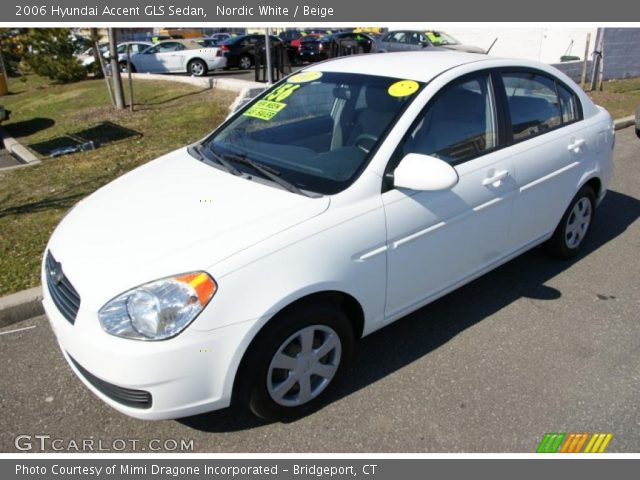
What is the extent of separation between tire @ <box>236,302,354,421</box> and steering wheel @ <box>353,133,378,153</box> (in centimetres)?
89

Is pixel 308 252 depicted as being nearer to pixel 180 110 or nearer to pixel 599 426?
pixel 599 426

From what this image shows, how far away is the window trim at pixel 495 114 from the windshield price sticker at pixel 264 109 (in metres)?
0.98

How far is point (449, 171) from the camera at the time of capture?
2.67 meters

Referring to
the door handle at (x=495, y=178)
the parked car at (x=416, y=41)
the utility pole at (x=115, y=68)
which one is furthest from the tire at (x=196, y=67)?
the door handle at (x=495, y=178)

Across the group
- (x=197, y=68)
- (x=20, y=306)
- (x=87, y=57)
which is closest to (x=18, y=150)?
(x=20, y=306)

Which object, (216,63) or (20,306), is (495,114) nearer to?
(20,306)

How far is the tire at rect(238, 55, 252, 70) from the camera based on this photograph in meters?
20.7

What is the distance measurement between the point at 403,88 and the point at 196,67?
18.5m

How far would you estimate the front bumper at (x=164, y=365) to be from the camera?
2219 mm

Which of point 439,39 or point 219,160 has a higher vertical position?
point 439,39

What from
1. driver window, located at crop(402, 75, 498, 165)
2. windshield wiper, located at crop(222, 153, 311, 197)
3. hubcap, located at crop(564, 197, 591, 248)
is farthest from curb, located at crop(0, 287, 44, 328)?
hubcap, located at crop(564, 197, 591, 248)

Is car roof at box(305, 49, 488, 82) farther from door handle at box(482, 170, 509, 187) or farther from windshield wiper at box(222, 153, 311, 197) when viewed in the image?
windshield wiper at box(222, 153, 311, 197)

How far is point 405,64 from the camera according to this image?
11.1ft

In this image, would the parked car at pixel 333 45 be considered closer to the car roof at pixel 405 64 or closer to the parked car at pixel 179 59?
the parked car at pixel 179 59
